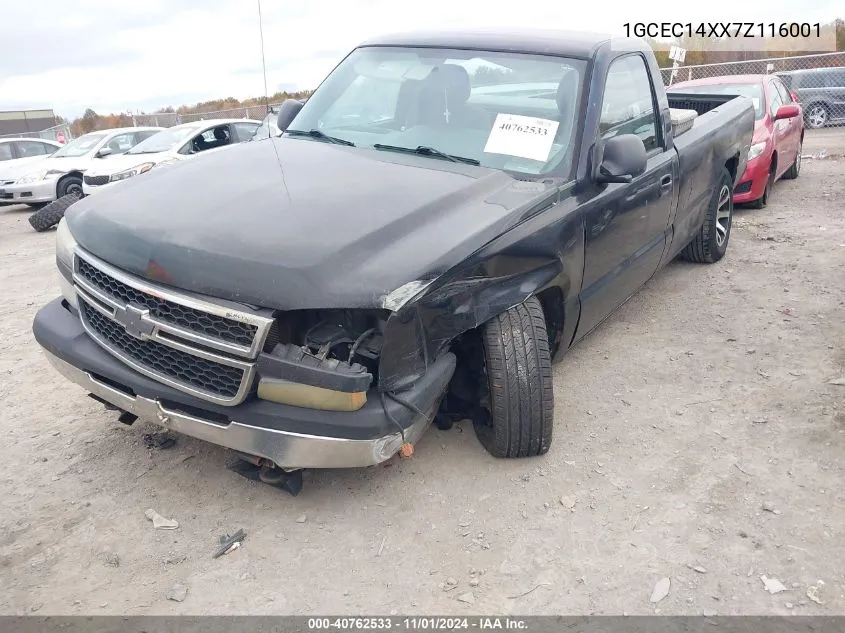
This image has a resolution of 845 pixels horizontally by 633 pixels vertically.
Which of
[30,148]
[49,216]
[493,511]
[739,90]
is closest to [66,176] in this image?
[49,216]

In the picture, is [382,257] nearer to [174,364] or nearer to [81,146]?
[174,364]

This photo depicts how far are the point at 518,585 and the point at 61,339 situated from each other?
7.00 feet

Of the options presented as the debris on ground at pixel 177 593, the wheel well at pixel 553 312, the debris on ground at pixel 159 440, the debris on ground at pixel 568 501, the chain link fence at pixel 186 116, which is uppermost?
the chain link fence at pixel 186 116

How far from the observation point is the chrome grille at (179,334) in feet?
8.18

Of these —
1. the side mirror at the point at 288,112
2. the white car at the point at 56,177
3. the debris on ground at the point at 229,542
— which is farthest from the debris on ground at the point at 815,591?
the white car at the point at 56,177

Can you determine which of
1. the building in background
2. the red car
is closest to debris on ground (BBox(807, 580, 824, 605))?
the red car

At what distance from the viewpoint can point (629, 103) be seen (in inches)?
164

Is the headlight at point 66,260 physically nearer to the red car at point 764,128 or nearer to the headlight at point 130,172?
the red car at point 764,128

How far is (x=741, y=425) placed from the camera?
3686 mm

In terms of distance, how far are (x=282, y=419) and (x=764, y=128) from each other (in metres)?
7.74

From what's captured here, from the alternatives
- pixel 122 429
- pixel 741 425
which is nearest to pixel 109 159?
pixel 122 429

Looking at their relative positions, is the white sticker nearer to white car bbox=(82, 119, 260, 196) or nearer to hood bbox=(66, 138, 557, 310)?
hood bbox=(66, 138, 557, 310)

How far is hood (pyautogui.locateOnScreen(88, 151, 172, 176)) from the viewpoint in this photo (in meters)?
10.9

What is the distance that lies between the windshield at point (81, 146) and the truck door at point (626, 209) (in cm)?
1133
